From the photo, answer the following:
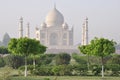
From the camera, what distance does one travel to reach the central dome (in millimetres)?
75606

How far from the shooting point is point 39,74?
21.5 metres

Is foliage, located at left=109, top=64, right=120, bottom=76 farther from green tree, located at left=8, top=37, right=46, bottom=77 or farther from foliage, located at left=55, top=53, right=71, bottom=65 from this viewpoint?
foliage, located at left=55, top=53, right=71, bottom=65

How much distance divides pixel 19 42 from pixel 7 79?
12581 mm

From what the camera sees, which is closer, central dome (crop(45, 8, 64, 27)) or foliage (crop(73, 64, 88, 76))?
foliage (crop(73, 64, 88, 76))

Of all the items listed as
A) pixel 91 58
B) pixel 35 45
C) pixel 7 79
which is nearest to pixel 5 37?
pixel 91 58

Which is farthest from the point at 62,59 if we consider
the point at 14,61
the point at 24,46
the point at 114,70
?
the point at 114,70

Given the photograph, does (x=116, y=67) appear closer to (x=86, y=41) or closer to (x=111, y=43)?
(x=111, y=43)

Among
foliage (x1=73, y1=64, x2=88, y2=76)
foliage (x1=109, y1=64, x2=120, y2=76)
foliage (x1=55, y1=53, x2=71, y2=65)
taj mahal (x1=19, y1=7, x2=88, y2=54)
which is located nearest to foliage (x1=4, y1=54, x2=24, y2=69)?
foliage (x1=55, y1=53, x2=71, y2=65)

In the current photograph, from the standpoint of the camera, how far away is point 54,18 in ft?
247

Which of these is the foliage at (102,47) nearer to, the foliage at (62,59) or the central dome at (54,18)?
the foliage at (62,59)

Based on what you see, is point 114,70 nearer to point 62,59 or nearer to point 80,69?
point 80,69

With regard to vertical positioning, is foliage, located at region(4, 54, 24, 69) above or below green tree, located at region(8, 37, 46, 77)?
below

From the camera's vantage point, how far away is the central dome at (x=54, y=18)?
248ft

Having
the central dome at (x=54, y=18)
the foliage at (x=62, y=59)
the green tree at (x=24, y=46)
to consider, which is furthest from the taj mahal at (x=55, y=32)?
the green tree at (x=24, y=46)
